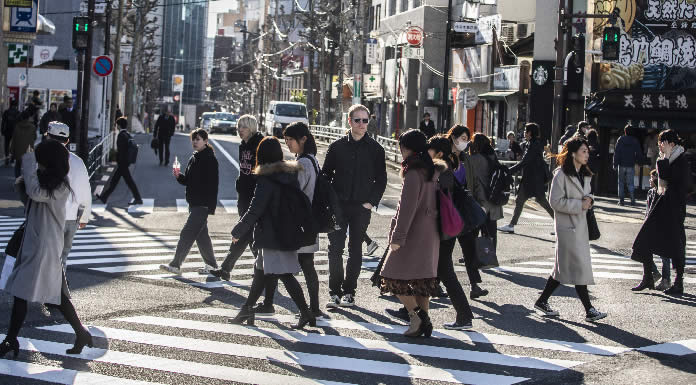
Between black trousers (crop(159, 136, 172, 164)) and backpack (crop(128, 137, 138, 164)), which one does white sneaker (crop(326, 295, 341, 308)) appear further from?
black trousers (crop(159, 136, 172, 164))

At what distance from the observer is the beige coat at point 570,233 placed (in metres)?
9.27

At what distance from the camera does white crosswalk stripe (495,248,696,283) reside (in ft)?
41.8

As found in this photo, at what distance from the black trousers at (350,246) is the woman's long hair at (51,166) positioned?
9.92 feet

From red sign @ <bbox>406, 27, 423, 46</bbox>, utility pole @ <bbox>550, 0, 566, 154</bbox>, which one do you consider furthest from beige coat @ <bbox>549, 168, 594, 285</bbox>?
red sign @ <bbox>406, 27, 423, 46</bbox>

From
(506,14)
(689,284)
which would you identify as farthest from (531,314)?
(506,14)

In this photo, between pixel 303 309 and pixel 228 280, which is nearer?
pixel 303 309

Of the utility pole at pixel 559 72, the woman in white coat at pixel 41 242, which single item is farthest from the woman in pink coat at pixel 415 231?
the utility pole at pixel 559 72

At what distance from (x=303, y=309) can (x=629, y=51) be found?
878 inches

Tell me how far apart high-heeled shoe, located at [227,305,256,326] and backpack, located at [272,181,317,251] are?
0.77 m

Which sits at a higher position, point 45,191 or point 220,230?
point 45,191

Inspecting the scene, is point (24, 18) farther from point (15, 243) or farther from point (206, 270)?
point (15, 243)

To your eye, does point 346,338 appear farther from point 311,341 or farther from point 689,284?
point 689,284

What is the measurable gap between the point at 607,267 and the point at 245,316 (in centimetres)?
Result: 647

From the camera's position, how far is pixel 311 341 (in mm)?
8180
